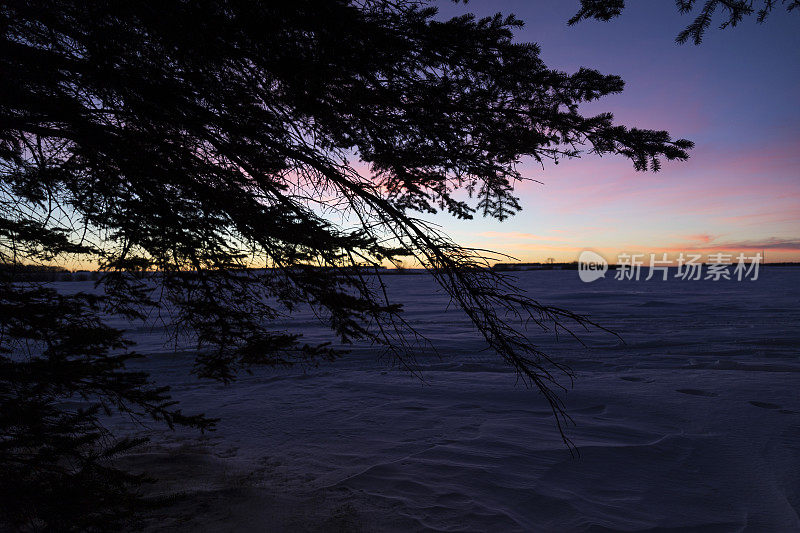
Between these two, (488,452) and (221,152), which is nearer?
(221,152)

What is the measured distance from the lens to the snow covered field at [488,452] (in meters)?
3.26

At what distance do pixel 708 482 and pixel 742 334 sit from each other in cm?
986

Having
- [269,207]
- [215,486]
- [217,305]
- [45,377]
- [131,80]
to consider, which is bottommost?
[215,486]

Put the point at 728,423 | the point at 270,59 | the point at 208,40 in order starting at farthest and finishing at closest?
1. the point at 728,423
2. the point at 270,59
3. the point at 208,40

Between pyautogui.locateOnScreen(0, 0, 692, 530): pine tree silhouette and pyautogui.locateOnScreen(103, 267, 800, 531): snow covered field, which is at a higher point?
pyautogui.locateOnScreen(0, 0, 692, 530): pine tree silhouette

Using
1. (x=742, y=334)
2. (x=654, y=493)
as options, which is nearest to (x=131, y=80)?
(x=654, y=493)

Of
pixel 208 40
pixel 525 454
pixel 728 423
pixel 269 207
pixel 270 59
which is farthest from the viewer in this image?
pixel 728 423

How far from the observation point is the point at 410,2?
3146 mm

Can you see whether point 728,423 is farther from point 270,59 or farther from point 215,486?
point 270,59

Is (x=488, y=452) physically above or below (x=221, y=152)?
below

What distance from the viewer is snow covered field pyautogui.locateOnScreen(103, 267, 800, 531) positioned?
3.26 metres

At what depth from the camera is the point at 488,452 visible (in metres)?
4.29

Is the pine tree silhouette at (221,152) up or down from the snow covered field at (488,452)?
up

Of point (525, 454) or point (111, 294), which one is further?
point (525, 454)
